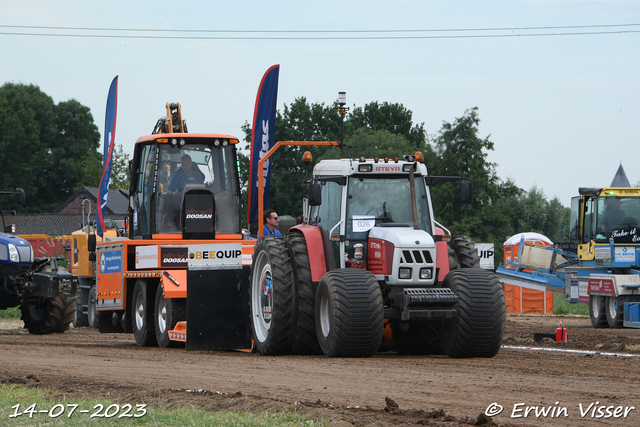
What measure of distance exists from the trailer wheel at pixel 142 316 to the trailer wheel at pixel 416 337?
157 inches

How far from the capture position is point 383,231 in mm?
11477

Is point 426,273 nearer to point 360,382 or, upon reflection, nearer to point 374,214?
point 374,214

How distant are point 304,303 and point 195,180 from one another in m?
4.09

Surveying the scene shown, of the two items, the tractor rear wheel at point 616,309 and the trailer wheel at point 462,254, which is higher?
the trailer wheel at point 462,254

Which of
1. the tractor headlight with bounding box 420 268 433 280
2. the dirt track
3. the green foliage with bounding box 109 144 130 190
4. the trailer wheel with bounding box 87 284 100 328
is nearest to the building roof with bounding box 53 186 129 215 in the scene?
the green foliage with bounding box 109 144 130 190

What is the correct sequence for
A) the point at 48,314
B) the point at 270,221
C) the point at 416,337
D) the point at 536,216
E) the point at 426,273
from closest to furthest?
the point at 426,273, the point at 416,337, the point at 270,221, the point at 48,314, the point at 536,216

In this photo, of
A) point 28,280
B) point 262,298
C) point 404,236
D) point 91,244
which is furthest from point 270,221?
point 28,280

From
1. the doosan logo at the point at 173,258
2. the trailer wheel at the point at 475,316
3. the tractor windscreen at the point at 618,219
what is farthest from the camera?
the tractor windscreen at the point at 618,219

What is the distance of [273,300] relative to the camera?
38.5 ft

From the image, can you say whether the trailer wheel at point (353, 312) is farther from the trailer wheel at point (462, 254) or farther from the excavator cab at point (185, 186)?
the excavator cab at point (185, 186)

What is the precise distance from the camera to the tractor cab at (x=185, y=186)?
577 inches

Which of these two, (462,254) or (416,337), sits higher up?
(462,254)

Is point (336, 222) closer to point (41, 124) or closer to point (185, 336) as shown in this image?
point (185, 336)

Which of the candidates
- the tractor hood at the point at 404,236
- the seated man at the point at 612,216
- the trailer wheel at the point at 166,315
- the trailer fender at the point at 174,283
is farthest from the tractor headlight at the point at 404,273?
the seated man at the point at 612,216
